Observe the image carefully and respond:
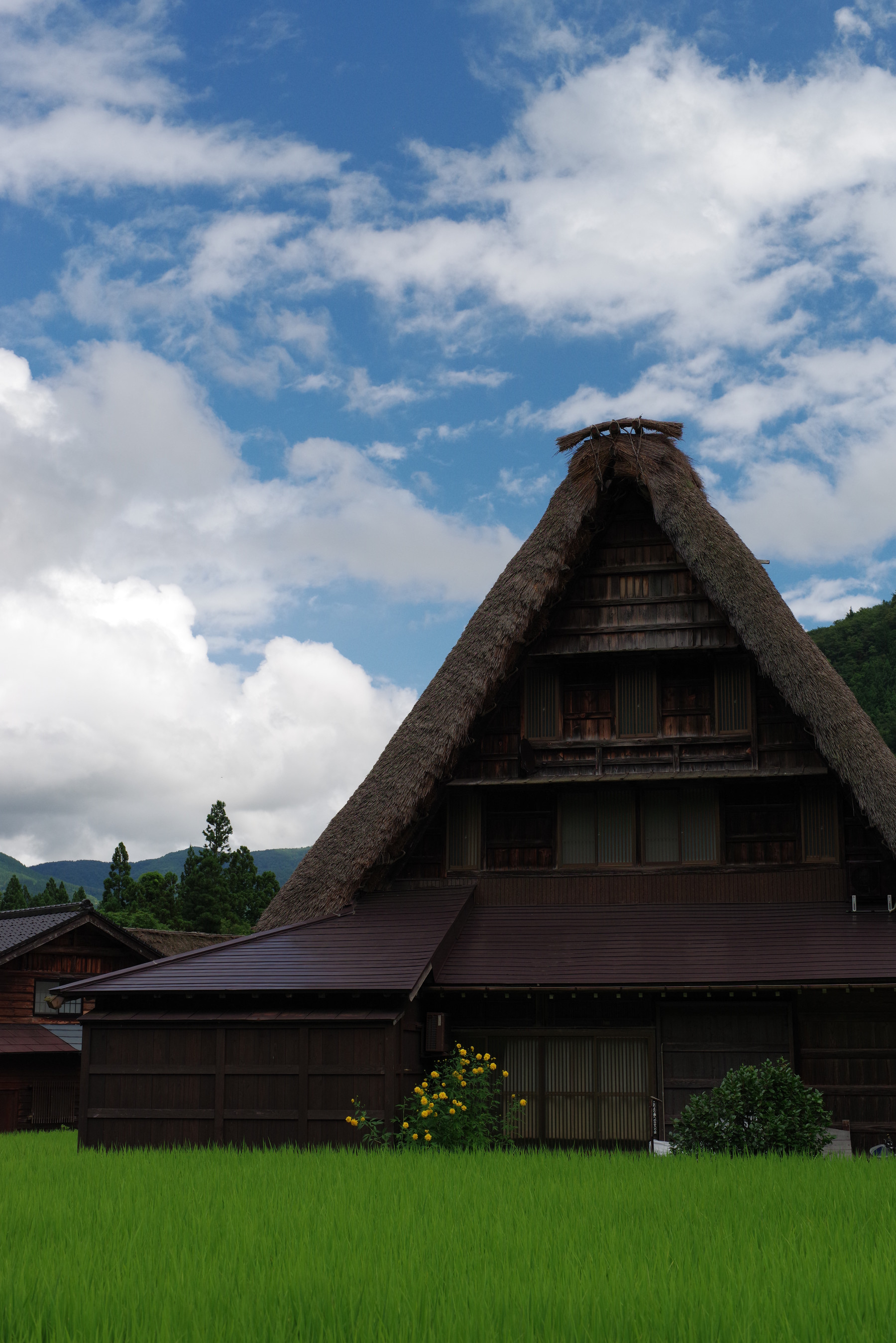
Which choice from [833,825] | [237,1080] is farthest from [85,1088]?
[833,825]

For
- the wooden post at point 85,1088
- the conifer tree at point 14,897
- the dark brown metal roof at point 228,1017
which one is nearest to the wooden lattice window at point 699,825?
the dark brown metal roof at point 228,1017

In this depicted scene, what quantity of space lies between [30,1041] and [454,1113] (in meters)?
17.6

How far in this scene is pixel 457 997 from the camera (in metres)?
17.6

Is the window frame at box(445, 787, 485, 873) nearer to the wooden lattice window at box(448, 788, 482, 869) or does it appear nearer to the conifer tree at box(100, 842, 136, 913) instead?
the wooden lattice window at box(448, 788, 482, 869)

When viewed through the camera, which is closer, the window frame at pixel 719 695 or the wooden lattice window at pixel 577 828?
the window frame at pixel 719 695

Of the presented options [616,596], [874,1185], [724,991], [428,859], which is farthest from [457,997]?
[874,1185]

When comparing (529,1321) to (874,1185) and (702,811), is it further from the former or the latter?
(702,811)

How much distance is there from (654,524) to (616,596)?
1.48 metres

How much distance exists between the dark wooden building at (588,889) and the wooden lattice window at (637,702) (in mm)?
35

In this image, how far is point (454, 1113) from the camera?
599 inches

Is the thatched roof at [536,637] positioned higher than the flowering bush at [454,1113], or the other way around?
the thatched roof at [536,637]

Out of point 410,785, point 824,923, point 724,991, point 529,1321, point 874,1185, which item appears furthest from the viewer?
point 410,785

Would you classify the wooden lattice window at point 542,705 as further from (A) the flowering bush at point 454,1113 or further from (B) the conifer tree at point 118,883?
(B) the conifer tree at point 118,883

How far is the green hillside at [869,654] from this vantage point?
48.3m
